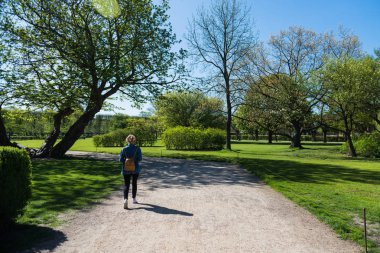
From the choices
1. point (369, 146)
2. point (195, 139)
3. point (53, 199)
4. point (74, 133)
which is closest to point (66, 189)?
point (53, 199)

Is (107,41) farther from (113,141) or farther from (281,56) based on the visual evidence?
(281,56)

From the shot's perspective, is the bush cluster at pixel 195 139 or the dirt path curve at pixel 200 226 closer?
the dirt path curve at pixel 200 226

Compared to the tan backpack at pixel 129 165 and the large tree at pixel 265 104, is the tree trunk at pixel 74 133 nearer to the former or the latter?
the tan backpack at pixel 129 165

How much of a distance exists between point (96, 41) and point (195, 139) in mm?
16671

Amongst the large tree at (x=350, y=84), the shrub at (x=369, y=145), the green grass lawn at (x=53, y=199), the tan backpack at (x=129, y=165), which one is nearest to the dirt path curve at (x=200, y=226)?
the green grass lawn at (x=53, y=199)

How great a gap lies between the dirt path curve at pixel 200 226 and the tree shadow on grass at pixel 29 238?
0.61 feet

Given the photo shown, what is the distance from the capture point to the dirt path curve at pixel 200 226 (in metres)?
5.08

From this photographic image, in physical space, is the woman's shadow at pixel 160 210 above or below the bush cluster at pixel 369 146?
below

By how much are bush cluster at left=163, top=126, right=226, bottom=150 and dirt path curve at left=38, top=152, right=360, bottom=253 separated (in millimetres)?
23553

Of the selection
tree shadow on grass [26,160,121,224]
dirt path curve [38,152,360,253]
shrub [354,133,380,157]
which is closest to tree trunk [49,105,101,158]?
tree shadow on grass [26,160,121,224]

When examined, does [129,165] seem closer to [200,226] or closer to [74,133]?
[200,226]

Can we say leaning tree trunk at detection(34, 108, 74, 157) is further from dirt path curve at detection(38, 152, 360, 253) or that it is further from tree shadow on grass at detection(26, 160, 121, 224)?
dirt path curve at detection(38, 152, 360, 253)

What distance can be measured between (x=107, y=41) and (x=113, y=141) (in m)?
21.6

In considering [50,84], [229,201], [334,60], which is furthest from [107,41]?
[334,60]
